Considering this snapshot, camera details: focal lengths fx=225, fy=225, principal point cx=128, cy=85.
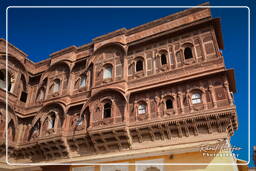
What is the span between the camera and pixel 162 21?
15.8 meters

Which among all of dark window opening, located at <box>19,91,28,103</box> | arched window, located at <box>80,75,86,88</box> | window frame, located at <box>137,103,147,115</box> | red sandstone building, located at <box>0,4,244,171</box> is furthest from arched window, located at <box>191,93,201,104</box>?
dark window opening, located at <box>19,91,28,103</box>

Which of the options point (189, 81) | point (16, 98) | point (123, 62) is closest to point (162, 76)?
point (189, 81)

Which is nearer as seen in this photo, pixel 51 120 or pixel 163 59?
pixel 163 59

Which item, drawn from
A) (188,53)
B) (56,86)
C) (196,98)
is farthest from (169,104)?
(56,86)

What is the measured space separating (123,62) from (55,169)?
8.56 m

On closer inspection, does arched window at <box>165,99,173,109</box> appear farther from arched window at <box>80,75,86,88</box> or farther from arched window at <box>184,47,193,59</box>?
arched window at <box>80,75,86,88</box>

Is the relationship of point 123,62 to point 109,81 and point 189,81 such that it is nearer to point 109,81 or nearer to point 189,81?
point 109,81

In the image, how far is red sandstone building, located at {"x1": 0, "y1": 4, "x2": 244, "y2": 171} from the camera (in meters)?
12.3

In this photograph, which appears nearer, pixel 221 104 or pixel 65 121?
pixel 221 104

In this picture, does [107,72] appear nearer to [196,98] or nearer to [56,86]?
[56,86]

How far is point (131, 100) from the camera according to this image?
14648 mm

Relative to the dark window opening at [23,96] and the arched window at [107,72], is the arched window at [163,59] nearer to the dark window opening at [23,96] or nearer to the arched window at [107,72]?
the arched window at [107,72]

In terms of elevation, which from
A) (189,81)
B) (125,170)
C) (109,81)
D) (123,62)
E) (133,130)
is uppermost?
(123,62)

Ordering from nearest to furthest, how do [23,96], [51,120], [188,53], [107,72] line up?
[188,53], [107,72], [51,120], [23,96]
